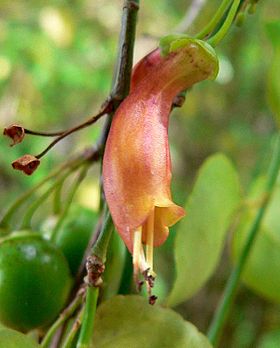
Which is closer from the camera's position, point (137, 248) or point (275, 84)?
point (137, 248)

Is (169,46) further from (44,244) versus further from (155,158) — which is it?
(44,244)

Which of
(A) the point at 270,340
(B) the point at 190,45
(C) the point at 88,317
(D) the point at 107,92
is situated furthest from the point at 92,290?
(D) the point at 107,92

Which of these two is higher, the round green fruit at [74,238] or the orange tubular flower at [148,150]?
the orange tubular flower at [148,150]

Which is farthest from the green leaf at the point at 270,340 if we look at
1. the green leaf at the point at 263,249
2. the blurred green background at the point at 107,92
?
the green leaf at the point at 263,249

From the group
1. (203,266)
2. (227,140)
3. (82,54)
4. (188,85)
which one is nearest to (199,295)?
(227,140)

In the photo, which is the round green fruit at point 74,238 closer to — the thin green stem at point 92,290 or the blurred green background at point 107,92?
the thin green stem at point 92,290

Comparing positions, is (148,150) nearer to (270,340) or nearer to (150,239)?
(150,239)
